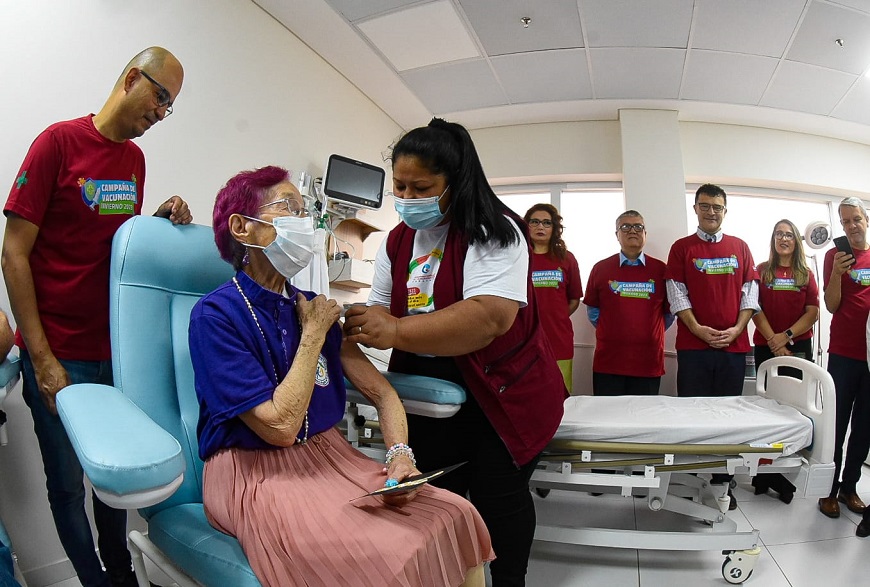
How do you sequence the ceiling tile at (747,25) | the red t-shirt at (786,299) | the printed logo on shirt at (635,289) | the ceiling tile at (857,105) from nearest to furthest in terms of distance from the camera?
the ceiling tile at (747,25) → the red t-shirt at (786,299) → the printed logo on shirt at (635,289) → the ceiling tile at (857,105)

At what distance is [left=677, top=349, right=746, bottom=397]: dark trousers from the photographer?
9.02 ft

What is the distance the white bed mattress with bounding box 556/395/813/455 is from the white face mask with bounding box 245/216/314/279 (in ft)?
3.63

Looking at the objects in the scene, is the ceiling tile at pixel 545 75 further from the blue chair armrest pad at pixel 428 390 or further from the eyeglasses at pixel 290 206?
the blue chair armrest pad at pixel 428 390

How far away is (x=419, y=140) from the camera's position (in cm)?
117

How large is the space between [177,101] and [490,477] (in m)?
2.26

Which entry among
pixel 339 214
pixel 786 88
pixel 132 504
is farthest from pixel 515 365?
pixel 786 88

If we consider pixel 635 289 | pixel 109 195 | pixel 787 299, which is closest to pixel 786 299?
pixel 787 299

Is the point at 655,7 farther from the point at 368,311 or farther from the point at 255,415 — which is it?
the point at 255,415

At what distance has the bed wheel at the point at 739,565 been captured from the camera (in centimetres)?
171

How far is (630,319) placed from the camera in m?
3.03

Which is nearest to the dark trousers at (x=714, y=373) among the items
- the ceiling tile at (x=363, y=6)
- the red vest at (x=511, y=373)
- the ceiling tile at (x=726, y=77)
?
the red vest at (x=511, y=373)

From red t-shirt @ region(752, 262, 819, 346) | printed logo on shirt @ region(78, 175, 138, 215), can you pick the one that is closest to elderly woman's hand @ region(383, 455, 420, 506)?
printed logo on shirt @ region(78, 175, 138, 215)

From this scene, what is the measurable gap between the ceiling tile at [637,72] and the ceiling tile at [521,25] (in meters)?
0.29

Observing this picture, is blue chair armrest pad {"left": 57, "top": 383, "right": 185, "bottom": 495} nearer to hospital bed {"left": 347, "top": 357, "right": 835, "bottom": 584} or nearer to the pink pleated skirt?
the pink pleated skirt
